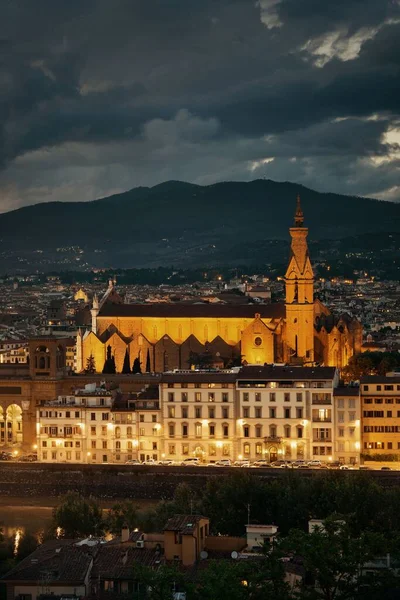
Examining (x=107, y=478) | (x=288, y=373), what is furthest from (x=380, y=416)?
(x=107, y=478)

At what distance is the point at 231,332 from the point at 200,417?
80.1 ft

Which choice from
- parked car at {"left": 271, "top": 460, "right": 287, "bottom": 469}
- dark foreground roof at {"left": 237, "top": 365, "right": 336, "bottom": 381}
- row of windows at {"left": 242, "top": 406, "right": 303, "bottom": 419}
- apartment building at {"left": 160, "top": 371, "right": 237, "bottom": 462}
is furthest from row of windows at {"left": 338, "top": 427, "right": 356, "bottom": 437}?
apartment building at {"left": 160, "top": 371, "right": 237, "bottom": 462}

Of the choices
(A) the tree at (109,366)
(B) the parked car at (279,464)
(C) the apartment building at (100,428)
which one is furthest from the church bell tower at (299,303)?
(B) the parked car at (279,464)

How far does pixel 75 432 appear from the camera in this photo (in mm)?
69438

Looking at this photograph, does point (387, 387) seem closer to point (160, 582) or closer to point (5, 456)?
point (5, 456)

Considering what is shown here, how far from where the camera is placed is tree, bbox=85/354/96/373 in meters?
86.4

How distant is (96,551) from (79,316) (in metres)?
100

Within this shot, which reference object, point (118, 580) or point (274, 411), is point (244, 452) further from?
point (118, 580)

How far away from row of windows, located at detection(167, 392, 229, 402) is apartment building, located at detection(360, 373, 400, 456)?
5.59 metres

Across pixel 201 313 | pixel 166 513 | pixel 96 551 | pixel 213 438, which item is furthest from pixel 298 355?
pixel 96 551

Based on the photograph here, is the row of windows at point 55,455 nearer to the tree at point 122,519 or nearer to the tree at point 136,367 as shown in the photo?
the tree at point 136,367

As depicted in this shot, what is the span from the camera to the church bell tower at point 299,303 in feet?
287

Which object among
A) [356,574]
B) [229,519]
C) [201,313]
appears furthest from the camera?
[201,313]

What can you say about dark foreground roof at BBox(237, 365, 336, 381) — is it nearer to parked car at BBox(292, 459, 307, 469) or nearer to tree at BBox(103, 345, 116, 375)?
parked car at BBox(292, 459, 307, 469)
